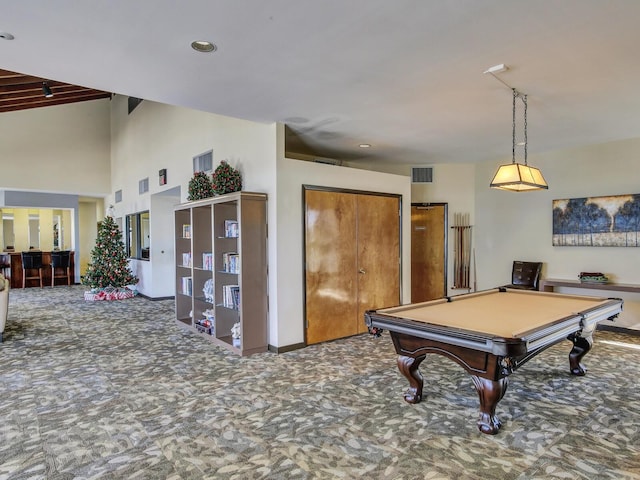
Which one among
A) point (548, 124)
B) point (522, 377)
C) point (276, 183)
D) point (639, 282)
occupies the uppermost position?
point (548, 124)

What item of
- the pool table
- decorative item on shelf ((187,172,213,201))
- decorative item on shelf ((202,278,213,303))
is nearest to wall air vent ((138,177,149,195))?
decorative item on shelf ((187,172,213,201))

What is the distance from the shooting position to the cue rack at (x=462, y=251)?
7676mm

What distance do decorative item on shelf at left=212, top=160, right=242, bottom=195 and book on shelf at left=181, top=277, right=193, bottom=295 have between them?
67.5 inches

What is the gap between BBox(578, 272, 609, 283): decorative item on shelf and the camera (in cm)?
586

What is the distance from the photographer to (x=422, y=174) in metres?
7.89

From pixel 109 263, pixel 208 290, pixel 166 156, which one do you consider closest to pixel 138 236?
pixel 109 263

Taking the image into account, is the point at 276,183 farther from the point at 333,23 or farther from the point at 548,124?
the point at 548,124

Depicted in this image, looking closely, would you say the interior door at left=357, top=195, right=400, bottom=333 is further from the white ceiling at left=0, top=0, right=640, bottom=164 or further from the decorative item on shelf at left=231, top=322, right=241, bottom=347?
the decorative item on shelf at left=231, top=322, right=241, bottom=347

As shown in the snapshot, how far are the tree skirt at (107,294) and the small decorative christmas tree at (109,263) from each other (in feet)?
0.58

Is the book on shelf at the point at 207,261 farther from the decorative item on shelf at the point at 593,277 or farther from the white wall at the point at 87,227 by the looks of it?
the white wall at the point at 87,227

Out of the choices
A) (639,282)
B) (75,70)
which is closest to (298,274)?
(75,70)

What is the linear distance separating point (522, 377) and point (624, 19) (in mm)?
3139

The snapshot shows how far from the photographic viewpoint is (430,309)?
361cm

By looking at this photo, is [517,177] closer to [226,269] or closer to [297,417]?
[297,417]
